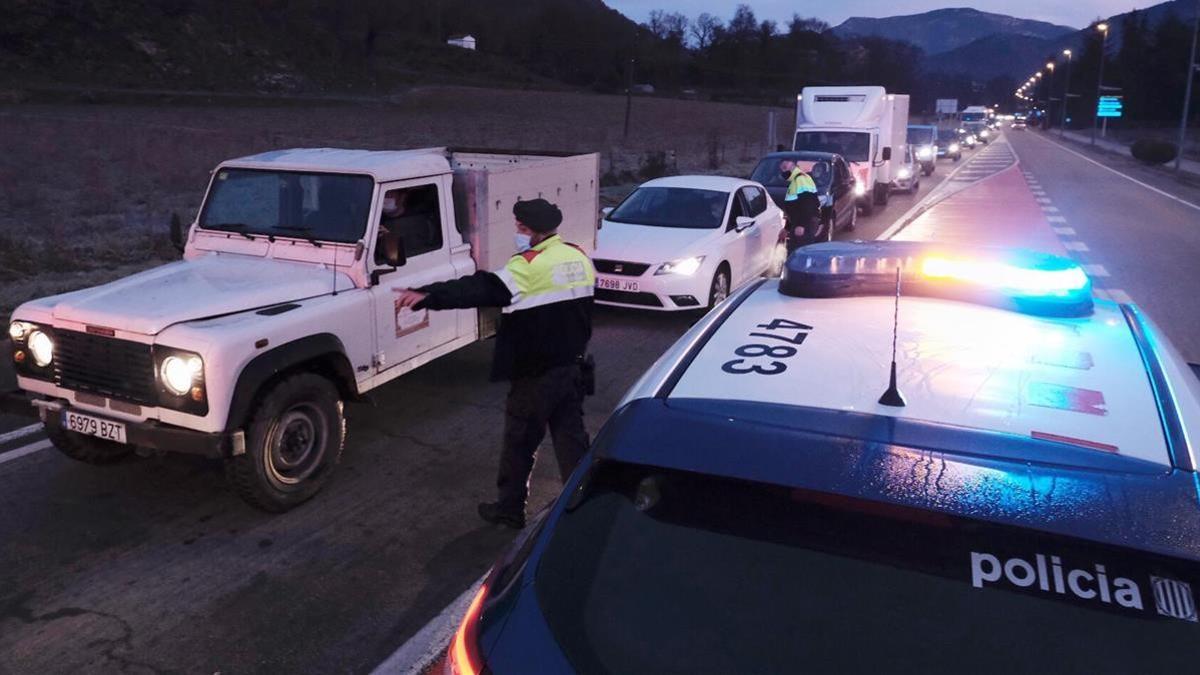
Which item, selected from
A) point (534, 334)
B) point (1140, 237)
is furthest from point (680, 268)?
point (1140, 237)

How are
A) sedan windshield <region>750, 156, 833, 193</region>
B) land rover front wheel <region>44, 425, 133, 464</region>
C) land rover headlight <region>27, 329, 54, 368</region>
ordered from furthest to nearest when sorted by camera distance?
1. sedan windshield <region>750, 156, 833, 193</region>
2. land rover front wheel <region>44, 425, 133, 464</region>
3. land rover headlight <region>27, 329, 54, 368</region>

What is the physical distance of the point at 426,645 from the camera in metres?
4.26

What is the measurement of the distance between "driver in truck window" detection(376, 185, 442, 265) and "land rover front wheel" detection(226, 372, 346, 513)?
1.31 meters

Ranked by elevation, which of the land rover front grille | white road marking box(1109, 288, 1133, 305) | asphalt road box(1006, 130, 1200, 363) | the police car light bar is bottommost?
asphalt road box(1006, 130, 1200, 363)

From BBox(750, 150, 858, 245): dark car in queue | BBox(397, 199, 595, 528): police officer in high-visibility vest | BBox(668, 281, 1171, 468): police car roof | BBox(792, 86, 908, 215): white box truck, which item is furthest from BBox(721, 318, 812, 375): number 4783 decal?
BBox(792, 86, 908, 215): white box truck

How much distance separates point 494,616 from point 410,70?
344 ft

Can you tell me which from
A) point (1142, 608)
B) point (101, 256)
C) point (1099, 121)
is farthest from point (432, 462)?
point (1099, 121)

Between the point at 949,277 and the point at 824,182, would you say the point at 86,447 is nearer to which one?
the point at 949,277

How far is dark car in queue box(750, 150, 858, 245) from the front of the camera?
56.0ft

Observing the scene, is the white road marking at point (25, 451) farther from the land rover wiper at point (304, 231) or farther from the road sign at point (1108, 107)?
the road sign at point (1108, 107)

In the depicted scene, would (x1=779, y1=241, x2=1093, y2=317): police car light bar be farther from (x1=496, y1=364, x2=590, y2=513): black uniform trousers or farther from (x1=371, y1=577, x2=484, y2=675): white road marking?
(x1=371, y1=577, x2=484, y2=675): white road marking

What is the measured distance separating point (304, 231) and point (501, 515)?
100 inches

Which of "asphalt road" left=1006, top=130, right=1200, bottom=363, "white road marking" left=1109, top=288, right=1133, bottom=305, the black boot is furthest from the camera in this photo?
"white road marking" left=1109, top=288, right=1133, bottom=305

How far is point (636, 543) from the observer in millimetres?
2244
